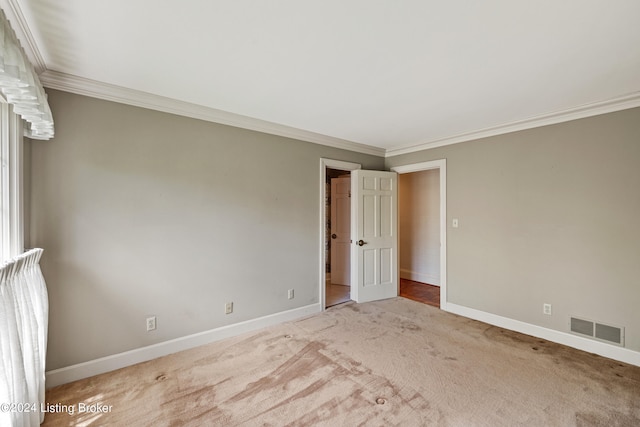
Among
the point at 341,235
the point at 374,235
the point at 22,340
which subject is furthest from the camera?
the point at 341,235

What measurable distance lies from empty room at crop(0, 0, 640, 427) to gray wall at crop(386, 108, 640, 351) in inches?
0.8

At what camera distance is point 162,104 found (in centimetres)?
254

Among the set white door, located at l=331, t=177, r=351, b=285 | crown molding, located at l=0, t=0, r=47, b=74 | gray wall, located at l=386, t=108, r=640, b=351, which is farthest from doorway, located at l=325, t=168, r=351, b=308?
crown molding, located at l=0, t=0, r=47, b=74

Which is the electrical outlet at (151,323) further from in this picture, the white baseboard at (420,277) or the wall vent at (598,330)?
the white baseboard at (420,277)

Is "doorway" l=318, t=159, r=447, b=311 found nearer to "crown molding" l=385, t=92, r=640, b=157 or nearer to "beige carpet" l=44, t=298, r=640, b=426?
"crown molding" l=385, t=92, r=640, b=157

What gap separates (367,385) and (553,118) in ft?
10.8

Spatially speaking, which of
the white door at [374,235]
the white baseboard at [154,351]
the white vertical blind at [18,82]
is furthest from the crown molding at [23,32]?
the white door at [374,235]

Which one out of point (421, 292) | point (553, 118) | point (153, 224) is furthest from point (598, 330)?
point (153, 224)

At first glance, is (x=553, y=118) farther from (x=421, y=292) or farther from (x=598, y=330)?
(x=421, y=292)

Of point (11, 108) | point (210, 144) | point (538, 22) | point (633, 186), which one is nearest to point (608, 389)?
point (633, 186)

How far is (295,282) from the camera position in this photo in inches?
139

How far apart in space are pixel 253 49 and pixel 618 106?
10.9ft

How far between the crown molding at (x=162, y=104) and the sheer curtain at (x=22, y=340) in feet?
4.30

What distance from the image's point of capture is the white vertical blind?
1.18m
